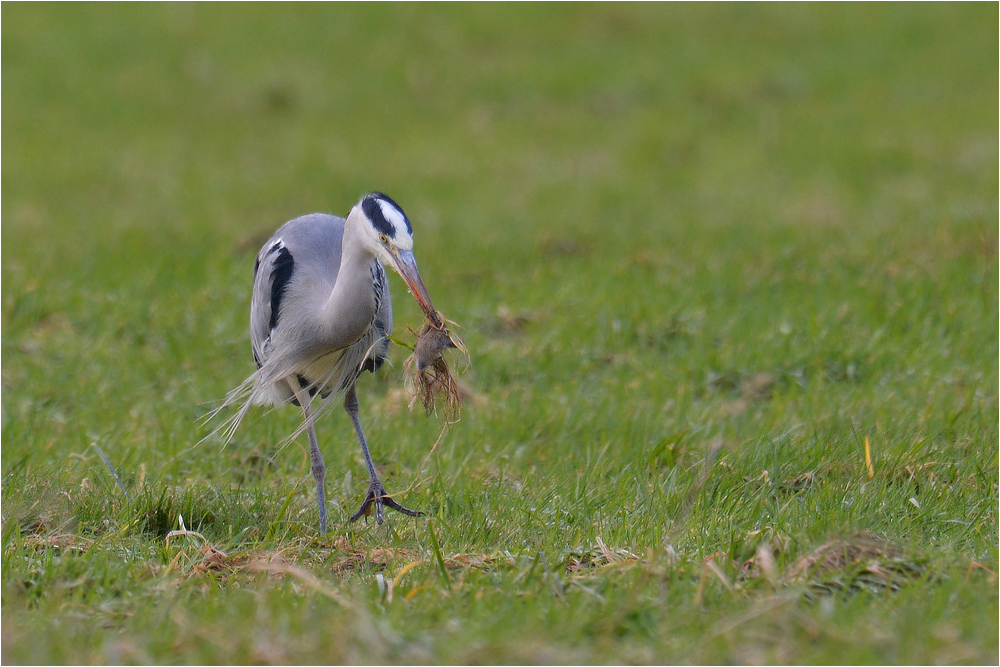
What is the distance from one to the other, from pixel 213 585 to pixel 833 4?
16274 millimetres

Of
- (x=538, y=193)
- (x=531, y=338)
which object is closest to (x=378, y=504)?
Result: (x=531, y=338)

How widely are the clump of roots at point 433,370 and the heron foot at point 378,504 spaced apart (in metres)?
0.43

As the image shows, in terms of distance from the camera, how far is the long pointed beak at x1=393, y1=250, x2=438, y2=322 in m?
3.88

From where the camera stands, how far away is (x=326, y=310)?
14.5 ft

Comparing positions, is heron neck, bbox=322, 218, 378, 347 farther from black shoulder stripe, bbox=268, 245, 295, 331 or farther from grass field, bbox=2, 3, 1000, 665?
grass field, bbox=2, 3, 1000, 665

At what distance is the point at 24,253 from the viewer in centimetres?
873

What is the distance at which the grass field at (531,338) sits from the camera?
320 cm

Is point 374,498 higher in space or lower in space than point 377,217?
lower

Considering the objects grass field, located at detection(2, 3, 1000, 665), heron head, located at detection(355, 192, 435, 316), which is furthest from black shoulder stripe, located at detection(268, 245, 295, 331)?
heron head, located at detection(355, 192, 435, 316)

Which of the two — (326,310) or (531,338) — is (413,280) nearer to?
(326,310)

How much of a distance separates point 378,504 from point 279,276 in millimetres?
1103

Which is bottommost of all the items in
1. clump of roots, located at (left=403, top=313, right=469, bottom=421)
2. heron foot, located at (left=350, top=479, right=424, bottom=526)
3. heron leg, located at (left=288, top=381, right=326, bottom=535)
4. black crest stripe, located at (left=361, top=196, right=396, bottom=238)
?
heron foot, located at (left=350, top=479, right=424, bottom=526)

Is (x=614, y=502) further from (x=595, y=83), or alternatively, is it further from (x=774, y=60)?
(x=774, y=60)

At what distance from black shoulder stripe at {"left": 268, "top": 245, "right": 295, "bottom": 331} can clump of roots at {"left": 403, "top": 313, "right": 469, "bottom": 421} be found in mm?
948
